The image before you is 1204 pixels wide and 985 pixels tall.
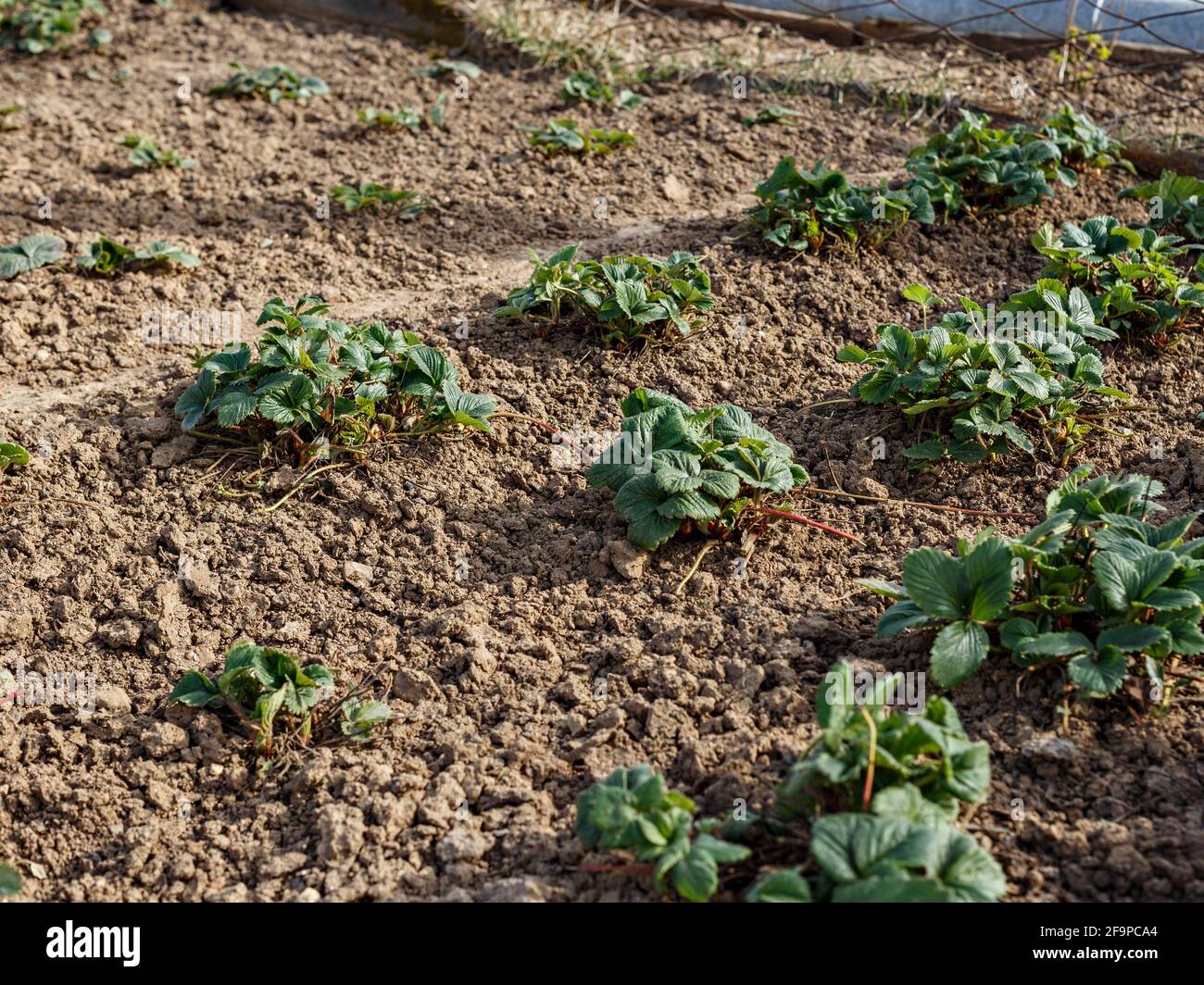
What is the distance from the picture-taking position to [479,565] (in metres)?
3.14

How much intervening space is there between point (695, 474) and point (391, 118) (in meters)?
3.19

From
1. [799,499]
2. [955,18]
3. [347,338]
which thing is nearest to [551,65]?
[955,18]

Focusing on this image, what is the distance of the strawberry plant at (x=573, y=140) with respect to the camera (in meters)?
5.02

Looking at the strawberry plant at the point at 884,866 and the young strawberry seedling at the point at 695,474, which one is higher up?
the young strawberry seedling at the point at 695,474

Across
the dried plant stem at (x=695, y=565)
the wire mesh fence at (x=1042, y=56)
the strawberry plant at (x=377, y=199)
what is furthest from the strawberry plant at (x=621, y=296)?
the wire mesh fence at (x=1042, y=56)

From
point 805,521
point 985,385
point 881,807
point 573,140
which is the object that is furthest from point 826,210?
point 881,807

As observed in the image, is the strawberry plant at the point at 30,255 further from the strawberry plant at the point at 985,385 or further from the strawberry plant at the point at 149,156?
the strawberry plant at the point at 985,385

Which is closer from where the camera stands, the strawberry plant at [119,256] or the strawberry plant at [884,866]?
the strawberry plant at [884,866]

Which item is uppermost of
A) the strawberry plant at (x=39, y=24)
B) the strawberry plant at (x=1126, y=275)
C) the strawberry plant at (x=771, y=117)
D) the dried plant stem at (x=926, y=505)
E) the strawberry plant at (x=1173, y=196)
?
the strawberry plant at (x=39, y=24)

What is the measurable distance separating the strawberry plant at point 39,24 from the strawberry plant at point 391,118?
2.08 m

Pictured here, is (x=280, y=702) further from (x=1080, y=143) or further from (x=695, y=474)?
(x=1080, y=143)

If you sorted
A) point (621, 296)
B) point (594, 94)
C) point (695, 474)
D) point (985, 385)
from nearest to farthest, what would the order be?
point (695, 474) < point (985, 385) < point (621, 296) < point (594, 94)

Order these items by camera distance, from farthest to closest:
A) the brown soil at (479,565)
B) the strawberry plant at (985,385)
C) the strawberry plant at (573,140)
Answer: the strawberry plant at (573,140), the strawberry plant at (985,385), the brown soil at (479,565)
